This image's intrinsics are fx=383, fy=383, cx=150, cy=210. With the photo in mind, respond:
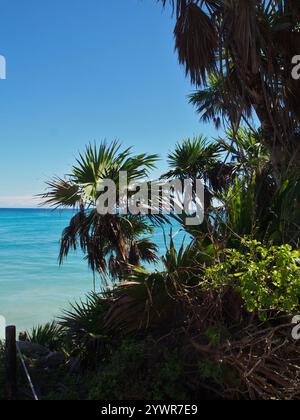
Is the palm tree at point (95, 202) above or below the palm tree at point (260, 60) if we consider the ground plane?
below

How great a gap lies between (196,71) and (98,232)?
3.32m

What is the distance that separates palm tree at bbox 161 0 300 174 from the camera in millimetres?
6238

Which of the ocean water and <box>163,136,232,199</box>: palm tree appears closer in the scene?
<box>163,136,232,199</box>: palm tree

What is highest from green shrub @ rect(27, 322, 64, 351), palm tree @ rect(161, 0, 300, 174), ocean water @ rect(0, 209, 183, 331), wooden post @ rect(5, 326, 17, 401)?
palm tree @ rect(161, 0, 300, 174)

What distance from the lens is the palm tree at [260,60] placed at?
246 inches

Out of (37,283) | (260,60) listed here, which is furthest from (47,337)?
(37,283)

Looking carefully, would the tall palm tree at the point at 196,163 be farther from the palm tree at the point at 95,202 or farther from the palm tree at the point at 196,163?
the palm tree at the point at 95,202

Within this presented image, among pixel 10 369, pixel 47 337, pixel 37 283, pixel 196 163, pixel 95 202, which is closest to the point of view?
pixel 10 369

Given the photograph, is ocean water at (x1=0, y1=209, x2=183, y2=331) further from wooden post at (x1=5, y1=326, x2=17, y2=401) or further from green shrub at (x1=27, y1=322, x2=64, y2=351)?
wooden post at (x1=5, y1=326, x2=17, y2=401)

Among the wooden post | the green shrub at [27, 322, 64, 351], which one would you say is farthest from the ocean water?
the wooden post

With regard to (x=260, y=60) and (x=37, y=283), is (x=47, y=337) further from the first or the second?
(x=37, y=283)

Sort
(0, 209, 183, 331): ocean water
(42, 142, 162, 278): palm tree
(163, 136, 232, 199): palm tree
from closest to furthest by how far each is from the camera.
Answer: (42, 142, 162, 278): palm tree < (163, 136, 232, 199): palm tree < (0, 209, 183, 331): ocean water

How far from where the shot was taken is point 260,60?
6.07 meters

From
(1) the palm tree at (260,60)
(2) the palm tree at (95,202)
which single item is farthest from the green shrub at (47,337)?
(1) the palm tree at (260,60)
